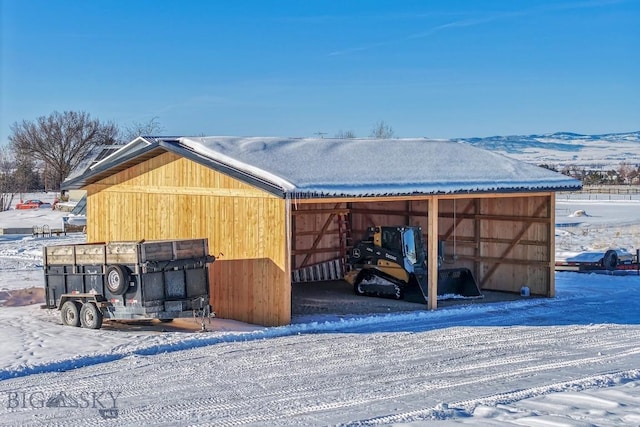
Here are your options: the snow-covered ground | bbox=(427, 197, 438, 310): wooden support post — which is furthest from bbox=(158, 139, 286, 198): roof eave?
bbox=(427, 197, 438, 310): wooden support post

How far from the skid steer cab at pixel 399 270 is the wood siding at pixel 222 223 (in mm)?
4710

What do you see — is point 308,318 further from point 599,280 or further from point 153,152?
point 599,280

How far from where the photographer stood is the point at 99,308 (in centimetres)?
1664

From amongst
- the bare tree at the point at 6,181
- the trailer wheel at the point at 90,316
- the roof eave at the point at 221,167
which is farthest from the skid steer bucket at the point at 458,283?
the bare tree at the point at 6,181

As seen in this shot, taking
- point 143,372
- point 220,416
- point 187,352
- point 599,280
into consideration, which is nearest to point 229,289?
point 187,352

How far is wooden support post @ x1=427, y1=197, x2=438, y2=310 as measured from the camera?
19672mm

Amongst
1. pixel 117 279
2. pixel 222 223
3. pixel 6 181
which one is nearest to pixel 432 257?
pixel 222 223

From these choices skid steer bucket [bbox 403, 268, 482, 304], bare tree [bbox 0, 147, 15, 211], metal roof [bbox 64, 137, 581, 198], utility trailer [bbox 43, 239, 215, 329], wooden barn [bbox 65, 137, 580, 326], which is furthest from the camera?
bare tree [bbox 0, 147, 15, 211]

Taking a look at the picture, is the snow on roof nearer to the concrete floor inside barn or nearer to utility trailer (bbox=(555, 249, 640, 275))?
the concrete floor inside barn

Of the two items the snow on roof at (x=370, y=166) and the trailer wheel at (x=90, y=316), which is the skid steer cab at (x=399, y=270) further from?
the trailer wheel at (x=90, y=316)

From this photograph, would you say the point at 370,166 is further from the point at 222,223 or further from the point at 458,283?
the point at 458,283

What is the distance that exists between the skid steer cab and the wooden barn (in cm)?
129

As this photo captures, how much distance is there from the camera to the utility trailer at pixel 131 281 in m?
16.1

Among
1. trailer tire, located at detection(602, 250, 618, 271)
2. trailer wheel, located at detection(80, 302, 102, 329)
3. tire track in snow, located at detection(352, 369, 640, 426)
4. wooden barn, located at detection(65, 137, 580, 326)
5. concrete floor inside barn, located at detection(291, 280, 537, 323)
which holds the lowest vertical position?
tire track in snow, located at detection(352, 369, 640, 426)
